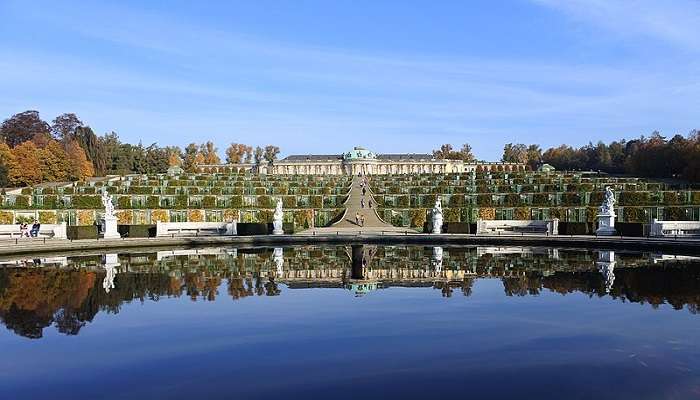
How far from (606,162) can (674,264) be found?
11315 centimetres

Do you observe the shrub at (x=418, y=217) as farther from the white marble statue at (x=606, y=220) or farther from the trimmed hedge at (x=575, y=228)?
the white marble statue at (x=606, y=220)

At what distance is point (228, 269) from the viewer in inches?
808

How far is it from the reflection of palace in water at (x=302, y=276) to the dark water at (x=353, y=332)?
0.09m

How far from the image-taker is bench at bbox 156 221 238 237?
33969mm

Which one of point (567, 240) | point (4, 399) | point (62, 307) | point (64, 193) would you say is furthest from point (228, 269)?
point (64, 193)

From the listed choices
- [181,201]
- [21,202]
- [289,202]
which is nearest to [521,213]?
[289,202]

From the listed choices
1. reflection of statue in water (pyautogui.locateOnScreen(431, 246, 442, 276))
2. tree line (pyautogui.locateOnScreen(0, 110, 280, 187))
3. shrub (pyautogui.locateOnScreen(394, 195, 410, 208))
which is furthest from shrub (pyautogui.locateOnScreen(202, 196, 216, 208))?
tree line (pyautogui.locateOnScreen(0, 110, 280, 187))

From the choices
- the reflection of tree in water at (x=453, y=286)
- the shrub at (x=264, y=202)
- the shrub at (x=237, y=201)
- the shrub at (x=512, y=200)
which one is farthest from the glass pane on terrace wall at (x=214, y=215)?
the reflection of tree in water at (x=453, y=286)

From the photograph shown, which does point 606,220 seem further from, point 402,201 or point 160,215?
point 160,215

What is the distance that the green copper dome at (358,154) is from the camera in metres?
149

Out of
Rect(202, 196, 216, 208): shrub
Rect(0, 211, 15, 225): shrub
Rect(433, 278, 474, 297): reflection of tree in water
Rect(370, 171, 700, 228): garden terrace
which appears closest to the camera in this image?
Rect(433, 278, 474, 297): reflection of tree in water

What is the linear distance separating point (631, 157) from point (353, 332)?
107 m

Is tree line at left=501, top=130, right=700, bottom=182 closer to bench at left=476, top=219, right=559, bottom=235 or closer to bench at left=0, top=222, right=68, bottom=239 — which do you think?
bench at left=476, top=219, right=559, bottom=235

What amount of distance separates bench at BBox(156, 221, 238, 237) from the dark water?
1344 cm
